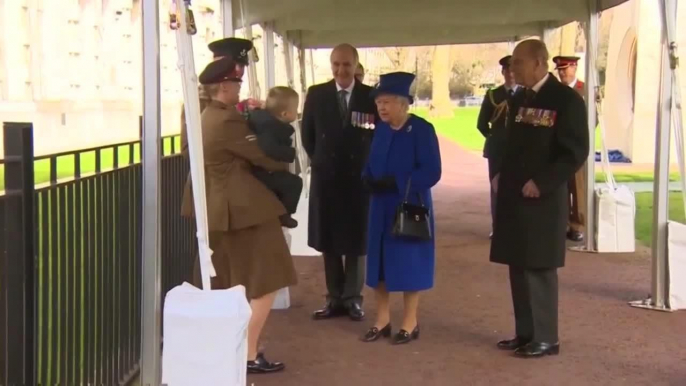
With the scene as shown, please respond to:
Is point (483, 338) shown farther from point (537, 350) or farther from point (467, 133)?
point (467, 133)

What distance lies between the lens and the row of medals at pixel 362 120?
645 centimetres

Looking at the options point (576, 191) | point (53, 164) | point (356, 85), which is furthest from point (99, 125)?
point (53, 164)

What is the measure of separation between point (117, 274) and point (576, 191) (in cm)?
692

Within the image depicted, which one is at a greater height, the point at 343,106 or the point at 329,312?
the point at 343,106

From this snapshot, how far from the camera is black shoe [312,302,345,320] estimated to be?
265 inches

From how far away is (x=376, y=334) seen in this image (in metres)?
6.06

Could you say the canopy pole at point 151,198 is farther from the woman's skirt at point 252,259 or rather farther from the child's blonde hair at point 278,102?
the child's blonde hair at point 278,102

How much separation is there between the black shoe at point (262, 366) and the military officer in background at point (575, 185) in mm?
5455

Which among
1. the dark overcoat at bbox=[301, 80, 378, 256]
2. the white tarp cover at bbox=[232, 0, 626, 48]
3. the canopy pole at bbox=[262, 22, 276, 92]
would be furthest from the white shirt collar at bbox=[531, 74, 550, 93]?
the canopy pole at bbox=[262, 22, 276, 92]

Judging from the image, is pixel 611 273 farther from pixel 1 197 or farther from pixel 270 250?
pixel 1 197

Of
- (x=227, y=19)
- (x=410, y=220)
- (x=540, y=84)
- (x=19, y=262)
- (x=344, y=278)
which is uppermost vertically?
(x=227, y=19)

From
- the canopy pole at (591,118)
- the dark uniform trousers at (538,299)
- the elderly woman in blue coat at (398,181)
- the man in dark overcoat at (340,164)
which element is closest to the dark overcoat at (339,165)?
the man in dark overcoat at (340,164)

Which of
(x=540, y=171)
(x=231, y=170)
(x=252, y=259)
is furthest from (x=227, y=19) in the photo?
(x=540, y=171)

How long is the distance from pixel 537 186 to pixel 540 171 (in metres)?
0.09
